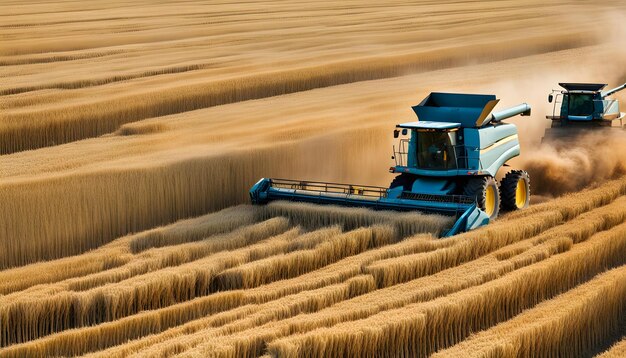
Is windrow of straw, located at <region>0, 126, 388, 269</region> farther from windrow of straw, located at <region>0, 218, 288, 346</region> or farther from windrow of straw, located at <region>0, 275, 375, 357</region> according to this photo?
windrow of straw, located at <region>0, 275, 375, 357</region>

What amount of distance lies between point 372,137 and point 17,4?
24.8 metres

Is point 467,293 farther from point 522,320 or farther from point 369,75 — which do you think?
point 369,75

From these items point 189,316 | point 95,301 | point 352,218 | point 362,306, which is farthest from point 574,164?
point 95,301

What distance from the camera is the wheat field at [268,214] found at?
492 inches

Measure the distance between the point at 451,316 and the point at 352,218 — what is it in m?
5.30

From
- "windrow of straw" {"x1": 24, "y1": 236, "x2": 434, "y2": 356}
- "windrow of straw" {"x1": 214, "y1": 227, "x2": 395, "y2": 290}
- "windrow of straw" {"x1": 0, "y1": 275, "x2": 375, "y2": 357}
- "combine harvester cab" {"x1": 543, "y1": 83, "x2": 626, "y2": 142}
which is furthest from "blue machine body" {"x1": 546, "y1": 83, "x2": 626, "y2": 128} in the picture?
"windrow of straw" {"x1": 0, "y1": 275, "x2": 375, "y2": 357}

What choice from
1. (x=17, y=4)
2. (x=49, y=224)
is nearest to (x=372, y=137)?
(x=49, y=224)

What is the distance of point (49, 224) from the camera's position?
17641mm

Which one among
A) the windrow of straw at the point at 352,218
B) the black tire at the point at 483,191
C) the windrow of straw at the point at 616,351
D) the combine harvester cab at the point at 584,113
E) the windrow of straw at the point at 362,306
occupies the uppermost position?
the combine harvester cab at the point at 584,113

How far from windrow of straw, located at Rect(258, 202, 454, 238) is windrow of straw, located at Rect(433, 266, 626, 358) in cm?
360

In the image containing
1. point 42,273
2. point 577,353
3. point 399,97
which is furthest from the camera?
point 399,97

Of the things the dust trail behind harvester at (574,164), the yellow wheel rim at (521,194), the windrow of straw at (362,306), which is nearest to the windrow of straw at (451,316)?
the windrow of straw at (362,306)

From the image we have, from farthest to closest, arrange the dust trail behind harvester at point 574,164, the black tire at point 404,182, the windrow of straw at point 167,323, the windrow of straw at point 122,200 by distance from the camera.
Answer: the dust trail behind harvester at point 574,164 < the black tire at point 404,182 < the windrow of straw at point 122,200 < the windrow of straw at point 167,323

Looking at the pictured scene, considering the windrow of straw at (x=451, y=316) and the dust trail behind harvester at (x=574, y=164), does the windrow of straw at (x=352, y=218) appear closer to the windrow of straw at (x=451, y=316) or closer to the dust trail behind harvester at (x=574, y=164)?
the windrow of straw at (x=451, y=316)
